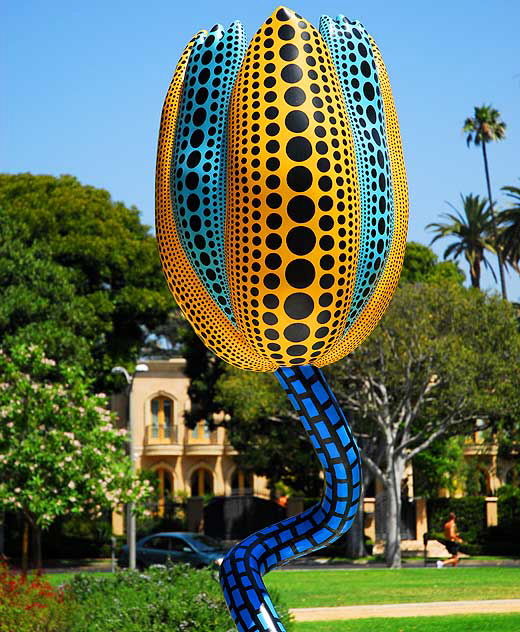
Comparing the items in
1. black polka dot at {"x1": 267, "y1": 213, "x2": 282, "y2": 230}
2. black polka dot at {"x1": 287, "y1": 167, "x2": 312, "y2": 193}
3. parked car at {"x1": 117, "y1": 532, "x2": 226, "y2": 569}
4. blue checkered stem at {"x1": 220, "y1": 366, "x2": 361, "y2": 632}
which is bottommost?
parked car at {"x1": 117, "y1": 532, "x2": 226, "y2": 569}

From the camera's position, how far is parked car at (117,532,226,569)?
2686 cm

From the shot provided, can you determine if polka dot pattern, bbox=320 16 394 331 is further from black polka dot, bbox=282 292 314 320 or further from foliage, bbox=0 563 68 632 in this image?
foliage, bbox=0 563 68 632

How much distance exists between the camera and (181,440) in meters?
57.7

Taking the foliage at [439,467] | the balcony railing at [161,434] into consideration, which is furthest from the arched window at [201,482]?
the foliage at [439,467]

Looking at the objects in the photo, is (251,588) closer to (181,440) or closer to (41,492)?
(41,492)

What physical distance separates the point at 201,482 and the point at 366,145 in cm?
5442

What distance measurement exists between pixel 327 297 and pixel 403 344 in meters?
25.7

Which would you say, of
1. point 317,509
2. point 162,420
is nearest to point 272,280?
point 317,509

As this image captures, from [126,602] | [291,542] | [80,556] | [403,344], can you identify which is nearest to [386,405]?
[403,344]

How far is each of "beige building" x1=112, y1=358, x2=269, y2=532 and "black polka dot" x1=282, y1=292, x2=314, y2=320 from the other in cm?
5161

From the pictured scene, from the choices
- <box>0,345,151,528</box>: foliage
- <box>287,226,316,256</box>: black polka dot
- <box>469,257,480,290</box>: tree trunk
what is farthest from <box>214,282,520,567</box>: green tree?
<box>469,257,480,290</box>: tree trunk

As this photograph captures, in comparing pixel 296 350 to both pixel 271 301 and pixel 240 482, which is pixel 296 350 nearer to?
pixel 271 301

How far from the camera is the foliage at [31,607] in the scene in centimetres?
1255

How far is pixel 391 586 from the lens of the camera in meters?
21.5
